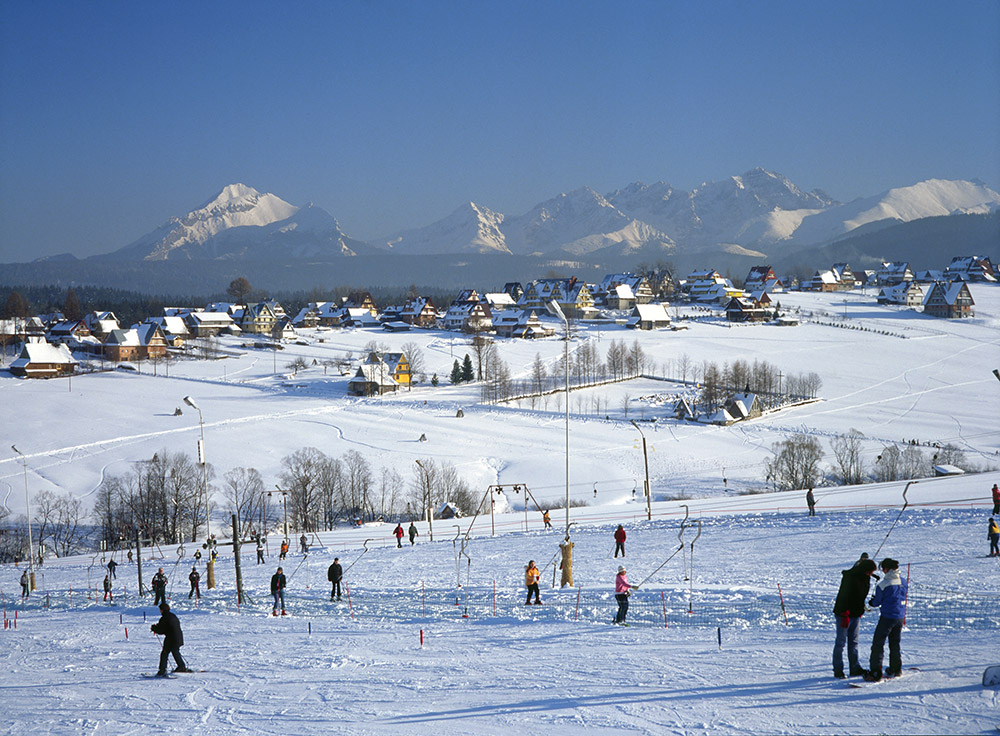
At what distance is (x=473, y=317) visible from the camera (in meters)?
135

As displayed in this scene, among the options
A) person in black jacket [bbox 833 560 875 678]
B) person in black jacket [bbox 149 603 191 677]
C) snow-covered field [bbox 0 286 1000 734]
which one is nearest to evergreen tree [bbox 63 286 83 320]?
snow-covered field [bbox 0 286 1000 734]

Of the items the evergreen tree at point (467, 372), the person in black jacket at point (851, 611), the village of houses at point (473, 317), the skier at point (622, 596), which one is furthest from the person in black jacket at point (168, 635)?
the evergreen tree at point (467, 372)

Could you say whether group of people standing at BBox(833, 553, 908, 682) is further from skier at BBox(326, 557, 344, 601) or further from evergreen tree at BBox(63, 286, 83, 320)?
evergreen tree at BBox(63, 286, 83, 320)

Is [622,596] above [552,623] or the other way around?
above

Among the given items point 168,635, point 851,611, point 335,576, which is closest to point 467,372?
point 335,576

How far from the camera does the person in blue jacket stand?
943cm

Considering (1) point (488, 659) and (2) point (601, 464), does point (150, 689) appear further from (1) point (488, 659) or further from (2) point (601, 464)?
(2) point (601, 464)

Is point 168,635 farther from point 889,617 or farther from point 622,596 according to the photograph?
point 889,617

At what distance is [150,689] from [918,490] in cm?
3070

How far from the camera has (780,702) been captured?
952 centimetres

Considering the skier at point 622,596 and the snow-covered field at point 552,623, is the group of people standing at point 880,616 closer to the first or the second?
the snow-covered field at point 552,623

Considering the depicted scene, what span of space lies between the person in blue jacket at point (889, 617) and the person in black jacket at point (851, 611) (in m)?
0.23

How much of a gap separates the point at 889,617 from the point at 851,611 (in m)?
0.55

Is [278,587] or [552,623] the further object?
[278,587]
